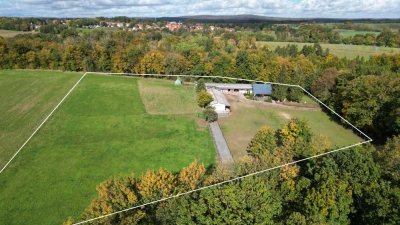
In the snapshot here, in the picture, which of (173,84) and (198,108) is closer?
(173,84)

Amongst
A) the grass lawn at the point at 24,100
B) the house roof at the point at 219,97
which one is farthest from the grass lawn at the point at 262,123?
the grass lawn at the point at 24,100

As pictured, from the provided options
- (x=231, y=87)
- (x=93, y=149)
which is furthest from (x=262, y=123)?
(x=93, y=149)

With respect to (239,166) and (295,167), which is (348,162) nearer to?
(295,167)

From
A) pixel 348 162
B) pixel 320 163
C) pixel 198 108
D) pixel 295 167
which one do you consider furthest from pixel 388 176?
pixel 198 108

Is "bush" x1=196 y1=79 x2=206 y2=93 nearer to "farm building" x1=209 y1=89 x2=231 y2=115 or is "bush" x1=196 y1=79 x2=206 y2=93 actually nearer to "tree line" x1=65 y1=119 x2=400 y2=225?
"farm building" x1=209 y1=89 x2=231 y2=115

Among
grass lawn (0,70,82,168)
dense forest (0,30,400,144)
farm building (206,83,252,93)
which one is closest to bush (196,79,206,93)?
farm building (206,83,252,93)
